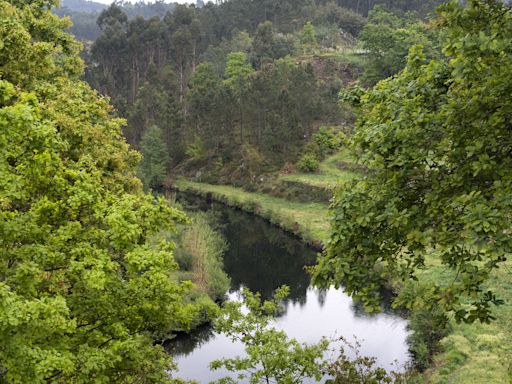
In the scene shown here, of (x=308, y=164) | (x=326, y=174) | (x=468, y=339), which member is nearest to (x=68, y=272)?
(x=468, y=339)

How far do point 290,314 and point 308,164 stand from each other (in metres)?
37.5

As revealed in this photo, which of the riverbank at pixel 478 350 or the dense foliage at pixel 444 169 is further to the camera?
the riverbank at pixel 478 350

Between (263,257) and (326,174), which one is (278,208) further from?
(326,174)

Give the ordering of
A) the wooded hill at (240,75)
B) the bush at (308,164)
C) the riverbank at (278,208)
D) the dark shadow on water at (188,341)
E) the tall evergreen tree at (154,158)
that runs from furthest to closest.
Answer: the tall evergreen tree at (154,158)
the wooded hill at (240,75)
the bush at (308,164)
the riverbank at (278,208)
the dark shadow on water at (188,341)

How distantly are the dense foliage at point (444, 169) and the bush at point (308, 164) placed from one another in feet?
188

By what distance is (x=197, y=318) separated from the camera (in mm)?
30500

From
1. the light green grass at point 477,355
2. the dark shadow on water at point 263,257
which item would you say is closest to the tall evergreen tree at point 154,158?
the dark shadow on water at point 263,257

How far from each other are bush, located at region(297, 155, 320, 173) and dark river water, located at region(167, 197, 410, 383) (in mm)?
17499

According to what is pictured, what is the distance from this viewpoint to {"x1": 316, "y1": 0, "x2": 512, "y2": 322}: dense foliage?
888 cm

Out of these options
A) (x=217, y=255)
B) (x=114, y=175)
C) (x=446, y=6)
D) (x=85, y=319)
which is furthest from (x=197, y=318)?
(x=446, y=6)

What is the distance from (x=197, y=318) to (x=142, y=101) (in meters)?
71.0

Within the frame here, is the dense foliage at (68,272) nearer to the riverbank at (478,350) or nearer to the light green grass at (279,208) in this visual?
the riverbank at (478,350)

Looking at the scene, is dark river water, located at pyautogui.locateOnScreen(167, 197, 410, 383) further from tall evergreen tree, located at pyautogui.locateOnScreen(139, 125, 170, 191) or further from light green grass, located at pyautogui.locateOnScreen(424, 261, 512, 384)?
tall evergreen tree, located at pyautogui.locateOnScreen(139, 125, 170, 191)

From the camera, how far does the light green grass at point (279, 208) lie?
50625 mm
